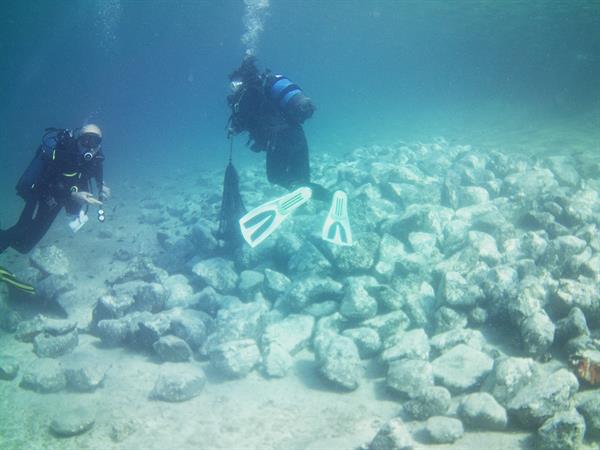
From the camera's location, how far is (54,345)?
602 cm

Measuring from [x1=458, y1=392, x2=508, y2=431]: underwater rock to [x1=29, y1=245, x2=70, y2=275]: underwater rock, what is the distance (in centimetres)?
807

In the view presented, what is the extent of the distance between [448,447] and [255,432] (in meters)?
2.04

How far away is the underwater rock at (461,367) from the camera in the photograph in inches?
166

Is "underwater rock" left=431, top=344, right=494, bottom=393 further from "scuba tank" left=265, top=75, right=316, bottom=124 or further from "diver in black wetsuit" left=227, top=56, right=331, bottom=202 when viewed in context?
"scuba tank" left=265, top=75, right=316, bottom=124

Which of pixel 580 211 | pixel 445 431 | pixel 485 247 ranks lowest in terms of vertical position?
pixel 445 431

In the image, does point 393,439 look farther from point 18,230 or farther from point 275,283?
point 18,230

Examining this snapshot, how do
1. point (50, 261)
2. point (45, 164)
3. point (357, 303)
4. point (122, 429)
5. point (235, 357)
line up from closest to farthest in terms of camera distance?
point (122, 429) → point (235, 357) → point (357, 303) → point (45, 164) → point (50, 261)

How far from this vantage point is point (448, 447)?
360cm

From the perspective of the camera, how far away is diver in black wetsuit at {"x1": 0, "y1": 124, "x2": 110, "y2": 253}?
6.54 m

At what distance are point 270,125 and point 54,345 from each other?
5.18m

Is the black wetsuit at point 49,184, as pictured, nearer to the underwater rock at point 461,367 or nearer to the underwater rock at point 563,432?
the underwater rock at point 461,367

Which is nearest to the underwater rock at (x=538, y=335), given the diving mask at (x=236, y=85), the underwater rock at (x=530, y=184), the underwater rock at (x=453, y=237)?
the underwater rock at (x=453, y=237)

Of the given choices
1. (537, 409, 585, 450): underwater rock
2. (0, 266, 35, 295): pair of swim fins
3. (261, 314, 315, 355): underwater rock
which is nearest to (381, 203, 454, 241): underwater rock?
(261, 314, 315, 355): underwater rock

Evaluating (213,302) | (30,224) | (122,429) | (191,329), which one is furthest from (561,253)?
(30,224)
